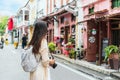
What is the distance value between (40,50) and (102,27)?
15766 mm

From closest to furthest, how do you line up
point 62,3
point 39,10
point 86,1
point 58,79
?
point 58,79 < point 86,1 < point 62,3 < point 39,10

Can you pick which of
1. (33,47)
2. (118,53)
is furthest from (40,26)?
(118,53)

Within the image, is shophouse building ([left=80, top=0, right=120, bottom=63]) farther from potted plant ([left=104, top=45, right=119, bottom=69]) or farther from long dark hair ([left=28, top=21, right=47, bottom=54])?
long dark hair ([left=28, top=21, right=47, bottom=54])

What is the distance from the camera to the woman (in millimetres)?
5770

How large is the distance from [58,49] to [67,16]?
9.26 feet

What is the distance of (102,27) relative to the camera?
2133 cm

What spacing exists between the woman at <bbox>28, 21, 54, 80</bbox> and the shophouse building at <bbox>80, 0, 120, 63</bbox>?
12.4m

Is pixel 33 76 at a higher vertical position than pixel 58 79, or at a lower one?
higher

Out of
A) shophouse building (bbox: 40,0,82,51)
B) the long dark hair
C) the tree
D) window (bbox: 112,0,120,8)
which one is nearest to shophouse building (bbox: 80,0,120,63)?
window (bbox: 112,0,120,8)

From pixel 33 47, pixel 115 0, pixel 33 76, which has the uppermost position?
pixel 115 0

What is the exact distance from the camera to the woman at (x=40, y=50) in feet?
18.9

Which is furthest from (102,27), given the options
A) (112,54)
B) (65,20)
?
(65,20)

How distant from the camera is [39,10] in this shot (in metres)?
53.2

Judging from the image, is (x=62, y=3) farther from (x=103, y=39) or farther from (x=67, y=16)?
(x=103, y=39)
